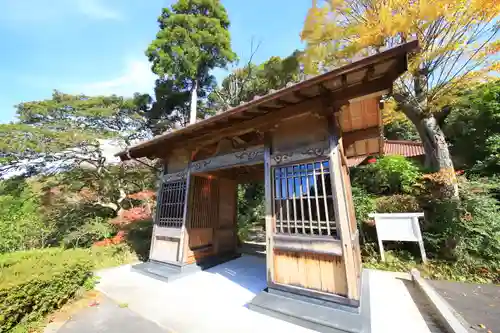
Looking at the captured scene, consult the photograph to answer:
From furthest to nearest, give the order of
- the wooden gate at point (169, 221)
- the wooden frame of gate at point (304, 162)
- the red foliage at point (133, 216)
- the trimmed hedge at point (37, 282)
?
the red foliage at point (133, 216) < the wooden gate at point (169, 221) < the wooden frame of gate at point (304, 162) < the trimmed hedge at point (37, 282)

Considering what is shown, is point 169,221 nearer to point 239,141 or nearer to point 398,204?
point 239,141

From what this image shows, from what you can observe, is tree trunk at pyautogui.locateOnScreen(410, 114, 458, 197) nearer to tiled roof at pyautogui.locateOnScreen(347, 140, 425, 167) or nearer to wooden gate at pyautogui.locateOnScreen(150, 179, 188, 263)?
tiled roof at pyautogui.locateOnScreen(347, 140, 425, 167)

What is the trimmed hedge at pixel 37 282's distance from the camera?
278 cm

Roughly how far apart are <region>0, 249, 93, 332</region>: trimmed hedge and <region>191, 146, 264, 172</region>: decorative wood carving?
3.08 meters

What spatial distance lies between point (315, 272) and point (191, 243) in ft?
11.5

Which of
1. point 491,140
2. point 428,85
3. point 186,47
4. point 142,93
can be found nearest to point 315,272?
point 428,85

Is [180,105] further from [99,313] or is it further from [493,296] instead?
[493,296]

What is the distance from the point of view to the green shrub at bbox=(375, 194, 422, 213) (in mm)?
6652

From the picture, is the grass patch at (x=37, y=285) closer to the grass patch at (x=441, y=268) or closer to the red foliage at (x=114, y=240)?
the red foliage at (x=114, y=240)

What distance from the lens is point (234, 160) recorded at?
4688 millimetres

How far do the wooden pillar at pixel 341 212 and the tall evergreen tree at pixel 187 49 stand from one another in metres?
11.2

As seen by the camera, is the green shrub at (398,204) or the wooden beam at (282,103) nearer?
the wooden beam at (282,103)

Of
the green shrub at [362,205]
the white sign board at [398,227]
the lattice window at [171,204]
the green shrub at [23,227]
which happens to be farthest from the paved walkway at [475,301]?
the green shrub at [23,227]

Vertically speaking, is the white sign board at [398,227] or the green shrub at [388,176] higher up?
the green shrub at [388,176]
